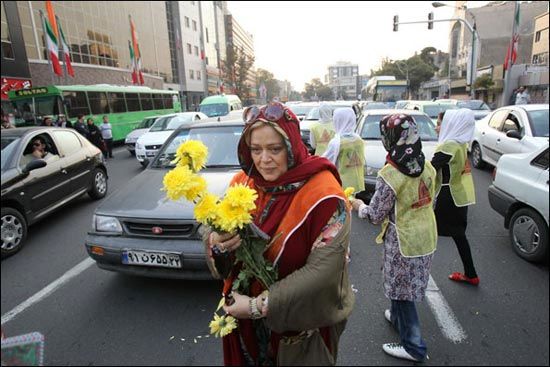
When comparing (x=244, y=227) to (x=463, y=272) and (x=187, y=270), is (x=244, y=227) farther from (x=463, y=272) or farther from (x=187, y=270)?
(x=463, y=272)

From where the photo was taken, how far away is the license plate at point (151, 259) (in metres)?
3.17

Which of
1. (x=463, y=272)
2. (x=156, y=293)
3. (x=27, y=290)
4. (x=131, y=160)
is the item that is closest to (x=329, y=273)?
(x=156, y=293)

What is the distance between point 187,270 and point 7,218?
3.13 meters

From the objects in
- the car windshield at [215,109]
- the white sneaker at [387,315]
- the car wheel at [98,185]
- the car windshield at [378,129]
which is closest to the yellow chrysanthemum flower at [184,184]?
the white sneaker at [387,315]

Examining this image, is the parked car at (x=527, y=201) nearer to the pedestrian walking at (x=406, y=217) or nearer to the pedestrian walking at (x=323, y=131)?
the pedestrian walking at (x=406, y=217)

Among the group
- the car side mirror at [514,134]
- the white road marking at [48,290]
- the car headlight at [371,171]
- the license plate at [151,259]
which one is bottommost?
the white road marking at [48,290]

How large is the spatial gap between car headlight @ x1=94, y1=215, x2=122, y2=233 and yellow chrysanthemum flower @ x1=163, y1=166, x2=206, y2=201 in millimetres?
2348

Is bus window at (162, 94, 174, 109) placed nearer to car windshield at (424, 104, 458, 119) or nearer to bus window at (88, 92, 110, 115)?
bus window at (88, 92, 110, 115)

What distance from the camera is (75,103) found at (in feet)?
48.3

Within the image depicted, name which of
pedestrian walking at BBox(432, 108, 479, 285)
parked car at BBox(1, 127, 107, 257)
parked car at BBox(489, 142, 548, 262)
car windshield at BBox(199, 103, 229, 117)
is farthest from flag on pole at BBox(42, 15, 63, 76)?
parked car at BBox(489, 142, 548, 262)

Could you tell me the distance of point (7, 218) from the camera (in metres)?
4.67

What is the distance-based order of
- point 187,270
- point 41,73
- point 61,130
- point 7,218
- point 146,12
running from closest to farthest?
point 187,270 → point 7,218 → point 61,130 → point 41,73 → point 146,12

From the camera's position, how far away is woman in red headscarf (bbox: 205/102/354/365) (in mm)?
1344

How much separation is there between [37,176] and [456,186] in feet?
18.7
